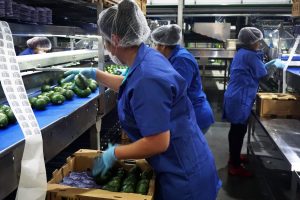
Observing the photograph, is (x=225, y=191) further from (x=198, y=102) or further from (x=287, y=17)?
(x=287, y=17)

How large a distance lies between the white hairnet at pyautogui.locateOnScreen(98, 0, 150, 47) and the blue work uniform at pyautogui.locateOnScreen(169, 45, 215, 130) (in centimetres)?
127

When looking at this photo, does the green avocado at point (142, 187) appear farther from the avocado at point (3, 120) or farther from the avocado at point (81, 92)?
the avocado at point (81, 92)

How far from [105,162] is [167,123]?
39cm

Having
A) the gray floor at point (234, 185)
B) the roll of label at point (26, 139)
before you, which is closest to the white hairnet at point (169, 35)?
the gray floor at point (234, 185)

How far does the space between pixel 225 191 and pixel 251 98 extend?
1.13 metres

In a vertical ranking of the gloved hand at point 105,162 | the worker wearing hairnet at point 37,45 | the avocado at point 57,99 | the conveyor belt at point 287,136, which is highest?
the worker wearing hairnet at point 37,45

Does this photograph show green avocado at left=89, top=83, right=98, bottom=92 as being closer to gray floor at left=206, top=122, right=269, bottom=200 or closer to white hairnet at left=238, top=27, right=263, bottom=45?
gray floor at left=206, top=122, right=269, bottom=200

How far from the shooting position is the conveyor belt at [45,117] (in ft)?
4.90

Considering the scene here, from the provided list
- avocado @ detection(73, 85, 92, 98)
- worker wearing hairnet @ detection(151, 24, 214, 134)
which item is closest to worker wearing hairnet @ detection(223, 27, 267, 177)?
worker wearing hairnet @ detection(151, 24, 214, 134)

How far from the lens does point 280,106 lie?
11.7 feet

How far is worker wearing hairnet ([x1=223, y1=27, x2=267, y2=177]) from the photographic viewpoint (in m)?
3.72

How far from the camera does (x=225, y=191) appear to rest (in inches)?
136

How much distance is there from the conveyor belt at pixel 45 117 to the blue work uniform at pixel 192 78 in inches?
31.7

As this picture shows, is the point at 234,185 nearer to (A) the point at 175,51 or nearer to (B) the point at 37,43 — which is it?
(A) the point at 175,51
